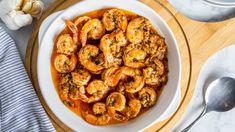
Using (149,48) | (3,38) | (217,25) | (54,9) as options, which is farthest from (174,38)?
(3,38)

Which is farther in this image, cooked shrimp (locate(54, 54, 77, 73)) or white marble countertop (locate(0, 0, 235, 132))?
white marble countertop (locate(0, 0, 235, 132))

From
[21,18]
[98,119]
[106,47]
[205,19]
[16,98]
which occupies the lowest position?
[16,98]

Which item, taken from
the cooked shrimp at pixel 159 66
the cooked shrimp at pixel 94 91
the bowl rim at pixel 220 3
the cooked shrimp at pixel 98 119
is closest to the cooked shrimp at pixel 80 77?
the cooked shrimp at pixel 94 91

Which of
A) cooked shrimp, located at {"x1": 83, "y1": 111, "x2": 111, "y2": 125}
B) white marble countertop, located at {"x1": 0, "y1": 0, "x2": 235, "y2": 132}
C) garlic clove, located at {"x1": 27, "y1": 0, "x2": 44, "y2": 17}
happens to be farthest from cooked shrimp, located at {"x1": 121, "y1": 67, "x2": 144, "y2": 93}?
garlic clove, located at {"x1": 27, "y1": 0, "x2": 44, "y2": 17}

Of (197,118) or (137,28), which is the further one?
(197,118)

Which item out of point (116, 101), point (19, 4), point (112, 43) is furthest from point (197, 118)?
point (19, 4)

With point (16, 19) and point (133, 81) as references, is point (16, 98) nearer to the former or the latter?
point (16, 19)

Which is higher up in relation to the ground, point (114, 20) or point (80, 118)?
point (114, 20)

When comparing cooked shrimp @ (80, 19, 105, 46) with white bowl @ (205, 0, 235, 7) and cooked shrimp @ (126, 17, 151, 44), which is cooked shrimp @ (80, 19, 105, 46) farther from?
white bowl @ (205, 0, 235, 7)
